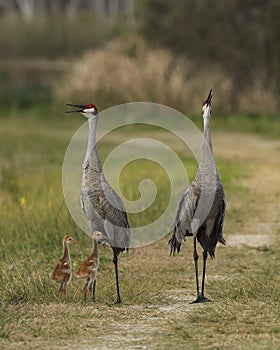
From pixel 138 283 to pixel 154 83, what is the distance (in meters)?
16.2

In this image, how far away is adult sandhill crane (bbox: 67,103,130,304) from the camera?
7.54 meters

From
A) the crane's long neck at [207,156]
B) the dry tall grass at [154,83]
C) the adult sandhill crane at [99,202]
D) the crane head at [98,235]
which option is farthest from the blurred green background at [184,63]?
the crane's long neck at [207,156]

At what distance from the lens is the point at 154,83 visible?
24.6 metres

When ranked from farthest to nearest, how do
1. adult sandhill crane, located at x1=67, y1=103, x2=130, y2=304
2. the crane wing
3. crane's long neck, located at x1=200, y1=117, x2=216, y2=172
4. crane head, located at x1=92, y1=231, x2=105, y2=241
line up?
crane head, located at x1=92, y1=231, x2=105, y2=241 → adult sandhill crane, located at x1=67, y1=103, x2=130, y2=304 → the crane wing → crane's long neck, located at x1=200, y1=117, x2=216, y2=172

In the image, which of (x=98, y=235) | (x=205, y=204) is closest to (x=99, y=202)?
(x=98, y=235)

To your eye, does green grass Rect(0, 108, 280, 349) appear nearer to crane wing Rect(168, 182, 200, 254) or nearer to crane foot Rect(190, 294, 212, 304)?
crane foot Rect(190, 294, 212, 304)

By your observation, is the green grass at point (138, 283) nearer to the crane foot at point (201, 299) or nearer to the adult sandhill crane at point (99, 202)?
the crane foot at point (201, 299)

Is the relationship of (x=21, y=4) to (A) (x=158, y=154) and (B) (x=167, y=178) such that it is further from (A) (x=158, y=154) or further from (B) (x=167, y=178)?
(B) (x=167, y=178)

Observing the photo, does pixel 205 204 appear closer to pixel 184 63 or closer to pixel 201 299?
pixel 201 299

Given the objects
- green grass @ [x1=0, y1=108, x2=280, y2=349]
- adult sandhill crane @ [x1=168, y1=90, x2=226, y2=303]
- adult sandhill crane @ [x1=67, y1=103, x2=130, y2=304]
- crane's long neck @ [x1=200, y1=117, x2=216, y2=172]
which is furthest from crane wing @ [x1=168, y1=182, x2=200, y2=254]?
green grass @ [x1=0, y1=108, x2=280, y2=349]

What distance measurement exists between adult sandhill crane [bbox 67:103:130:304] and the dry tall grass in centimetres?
1627

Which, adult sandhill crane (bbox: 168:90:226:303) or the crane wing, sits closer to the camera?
adult sandhill crane (bbox: 168:90:226:303)

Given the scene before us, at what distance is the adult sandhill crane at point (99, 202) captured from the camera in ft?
24.7

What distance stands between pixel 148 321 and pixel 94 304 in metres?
0.65
